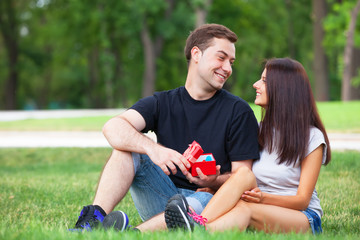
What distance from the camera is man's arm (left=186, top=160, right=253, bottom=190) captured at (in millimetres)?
3605

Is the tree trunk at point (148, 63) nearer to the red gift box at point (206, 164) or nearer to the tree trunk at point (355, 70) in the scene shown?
the tree trunk at point (355, 70)

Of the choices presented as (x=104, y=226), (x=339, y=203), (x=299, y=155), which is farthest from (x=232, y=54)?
(x=339, y=203)

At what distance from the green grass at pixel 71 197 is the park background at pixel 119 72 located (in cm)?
2

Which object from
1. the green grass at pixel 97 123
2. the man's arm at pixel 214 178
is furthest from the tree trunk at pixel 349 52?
the man's arm at pixel 214 178

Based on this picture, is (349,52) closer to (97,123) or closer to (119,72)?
(97,123)

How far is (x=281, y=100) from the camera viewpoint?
3818 millimetres

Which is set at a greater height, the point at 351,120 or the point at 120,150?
the point at 120,150

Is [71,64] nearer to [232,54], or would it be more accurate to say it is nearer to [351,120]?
[351,120]

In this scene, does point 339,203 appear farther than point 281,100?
Yes

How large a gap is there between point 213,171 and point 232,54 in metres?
1.05

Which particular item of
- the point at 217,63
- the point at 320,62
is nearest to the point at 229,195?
the point at 217,63

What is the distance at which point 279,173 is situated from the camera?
147 inches

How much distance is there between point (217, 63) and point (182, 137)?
2.16 ft

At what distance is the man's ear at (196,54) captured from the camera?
415 cm
